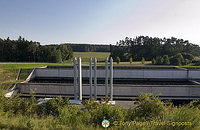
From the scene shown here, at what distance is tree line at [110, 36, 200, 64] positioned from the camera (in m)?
56.2

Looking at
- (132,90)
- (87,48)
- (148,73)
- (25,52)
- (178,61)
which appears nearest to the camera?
(132,90)

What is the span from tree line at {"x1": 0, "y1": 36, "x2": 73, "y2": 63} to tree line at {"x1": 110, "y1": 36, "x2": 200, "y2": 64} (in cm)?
2563

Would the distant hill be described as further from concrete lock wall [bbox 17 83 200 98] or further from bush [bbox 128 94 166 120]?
bush [bbox 128 94 166 120]

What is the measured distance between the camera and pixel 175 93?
57.0 ft

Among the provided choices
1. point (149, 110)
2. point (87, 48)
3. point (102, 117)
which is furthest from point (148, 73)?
point (87, 48)

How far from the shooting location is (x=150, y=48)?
59.8 metres

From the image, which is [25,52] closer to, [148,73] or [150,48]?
[148,73]

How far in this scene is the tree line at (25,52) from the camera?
45.9 meters

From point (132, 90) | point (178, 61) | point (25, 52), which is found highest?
point (25, 52)

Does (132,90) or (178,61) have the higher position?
(178,61)

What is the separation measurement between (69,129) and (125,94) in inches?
559

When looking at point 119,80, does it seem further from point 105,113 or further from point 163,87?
point 105,113

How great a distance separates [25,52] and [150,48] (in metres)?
53.0

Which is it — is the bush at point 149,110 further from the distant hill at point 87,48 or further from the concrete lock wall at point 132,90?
the distant hill at point 87,48
